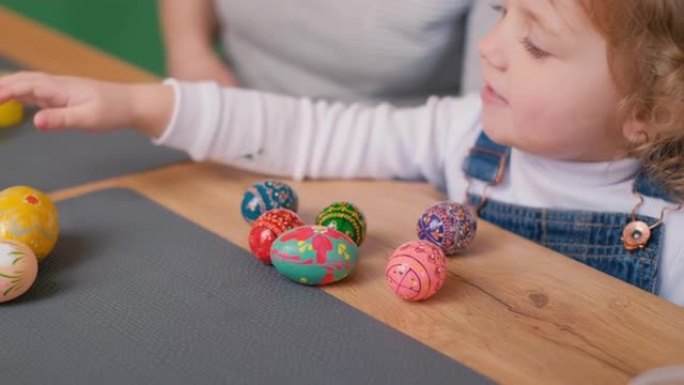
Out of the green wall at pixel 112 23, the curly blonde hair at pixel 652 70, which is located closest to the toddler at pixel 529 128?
the curly blonde hair at pixel 652 70

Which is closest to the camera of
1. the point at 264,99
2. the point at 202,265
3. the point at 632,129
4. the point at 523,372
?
the point at 523,372

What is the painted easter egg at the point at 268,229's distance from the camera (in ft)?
2.15

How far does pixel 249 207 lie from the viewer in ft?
2.38

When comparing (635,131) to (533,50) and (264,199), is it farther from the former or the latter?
(264,199)

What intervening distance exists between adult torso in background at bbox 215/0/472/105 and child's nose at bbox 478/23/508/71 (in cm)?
23

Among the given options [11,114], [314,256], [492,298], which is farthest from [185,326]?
[11,114]

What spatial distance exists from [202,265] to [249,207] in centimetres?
9

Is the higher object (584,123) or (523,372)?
(584,123)

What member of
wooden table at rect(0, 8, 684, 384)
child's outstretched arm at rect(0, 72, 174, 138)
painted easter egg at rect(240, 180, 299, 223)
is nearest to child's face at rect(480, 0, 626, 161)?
wooden table at rect(0, 8, 684, 384)

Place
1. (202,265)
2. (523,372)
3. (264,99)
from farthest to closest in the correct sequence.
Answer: (264,99), (202,265), (523,372)

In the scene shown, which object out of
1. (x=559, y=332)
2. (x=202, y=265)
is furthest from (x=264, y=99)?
(x=559, y=332)

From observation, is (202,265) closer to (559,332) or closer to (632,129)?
(559,332)

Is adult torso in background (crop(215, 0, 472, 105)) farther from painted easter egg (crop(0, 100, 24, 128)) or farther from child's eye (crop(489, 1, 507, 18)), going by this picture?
painted easter egg (crop(0, 100, 24, 128))

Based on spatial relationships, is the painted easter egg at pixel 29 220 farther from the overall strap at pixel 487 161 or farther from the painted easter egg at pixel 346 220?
the overall strap at pixel 487 161
